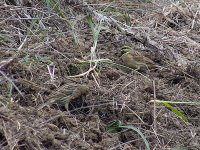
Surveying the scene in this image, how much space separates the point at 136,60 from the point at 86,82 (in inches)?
15.5

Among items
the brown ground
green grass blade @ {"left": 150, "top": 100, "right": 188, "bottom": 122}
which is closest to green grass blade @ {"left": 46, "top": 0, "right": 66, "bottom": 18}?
the brown ground

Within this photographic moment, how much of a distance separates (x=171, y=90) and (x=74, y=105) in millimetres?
514

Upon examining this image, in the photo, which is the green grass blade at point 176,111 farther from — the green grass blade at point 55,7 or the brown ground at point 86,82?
the green grass blade at point 55,7

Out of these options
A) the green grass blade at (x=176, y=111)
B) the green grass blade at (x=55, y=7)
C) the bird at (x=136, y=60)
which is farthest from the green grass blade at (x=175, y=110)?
the green grass blade at (x=55, y=7)

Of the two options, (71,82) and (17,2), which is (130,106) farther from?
(17,2)

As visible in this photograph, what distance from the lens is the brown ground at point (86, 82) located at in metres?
1.52

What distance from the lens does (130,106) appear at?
1.77 metres

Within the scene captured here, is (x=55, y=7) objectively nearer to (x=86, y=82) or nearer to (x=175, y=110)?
(x=86, y=82)

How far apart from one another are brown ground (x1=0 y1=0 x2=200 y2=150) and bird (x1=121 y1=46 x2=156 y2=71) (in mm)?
31

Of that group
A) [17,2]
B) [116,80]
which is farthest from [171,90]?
[17,2]

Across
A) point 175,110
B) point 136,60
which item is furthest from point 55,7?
point 175,110

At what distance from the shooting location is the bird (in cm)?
213

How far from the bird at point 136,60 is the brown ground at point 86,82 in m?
0.03

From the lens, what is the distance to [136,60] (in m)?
2.15
